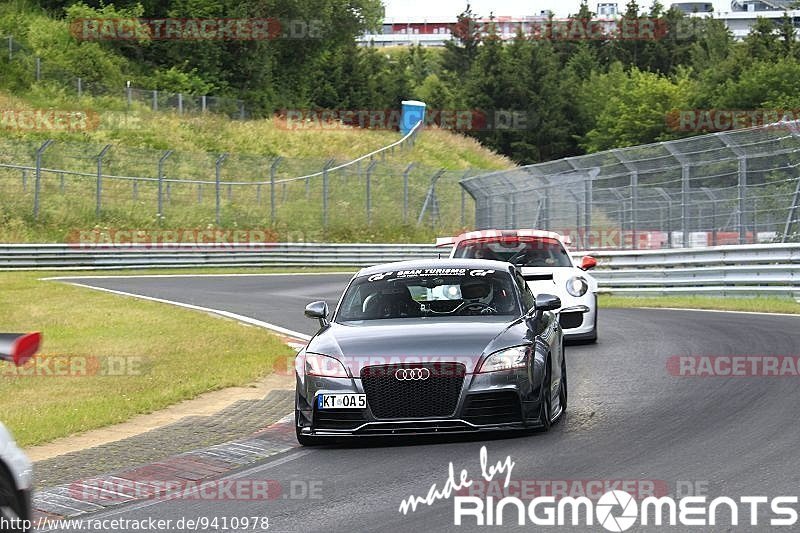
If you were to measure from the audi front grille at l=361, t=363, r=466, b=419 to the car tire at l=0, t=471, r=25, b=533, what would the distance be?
420cm

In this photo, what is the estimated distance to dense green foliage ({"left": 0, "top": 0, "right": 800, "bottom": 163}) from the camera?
69.8m

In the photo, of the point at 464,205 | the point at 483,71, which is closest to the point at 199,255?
the point at 464,205

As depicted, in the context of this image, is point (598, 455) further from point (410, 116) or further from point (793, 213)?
point (410, 116)

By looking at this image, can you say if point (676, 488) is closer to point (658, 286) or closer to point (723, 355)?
point (723, 355)

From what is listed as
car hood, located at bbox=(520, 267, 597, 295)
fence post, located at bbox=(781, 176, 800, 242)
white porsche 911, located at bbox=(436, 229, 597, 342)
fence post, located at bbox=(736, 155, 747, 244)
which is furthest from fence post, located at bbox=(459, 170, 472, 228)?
car hood, located at bbox=(520, 267, 597, 295)

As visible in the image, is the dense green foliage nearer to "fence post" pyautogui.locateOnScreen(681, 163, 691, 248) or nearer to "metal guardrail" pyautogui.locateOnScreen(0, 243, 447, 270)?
"metal guardrail" pyautogui.locateOnScreen(0, 243, 447, 270)

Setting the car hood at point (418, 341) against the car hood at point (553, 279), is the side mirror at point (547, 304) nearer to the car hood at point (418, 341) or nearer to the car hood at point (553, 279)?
the car hood at point (418, 341)

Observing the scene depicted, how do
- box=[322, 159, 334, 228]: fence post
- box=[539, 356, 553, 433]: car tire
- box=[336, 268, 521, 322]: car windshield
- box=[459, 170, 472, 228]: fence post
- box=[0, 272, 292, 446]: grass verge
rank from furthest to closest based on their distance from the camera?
box=[459, 170, 472, 228]: fence post < box=[322, 159, 334, 228]: fence post < box=[0, 272, 292, 446]: grass verge < box=[336, 268, 521, 322]: car windshield < box=[539, 356, 553, 433]: car tire

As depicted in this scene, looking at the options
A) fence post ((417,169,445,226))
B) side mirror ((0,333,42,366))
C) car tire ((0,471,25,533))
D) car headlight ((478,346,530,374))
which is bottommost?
fence post ((417,169,445,226))

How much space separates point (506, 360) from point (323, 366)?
1.24 m

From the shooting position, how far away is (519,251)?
54.6ft

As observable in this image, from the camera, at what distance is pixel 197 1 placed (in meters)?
71.1

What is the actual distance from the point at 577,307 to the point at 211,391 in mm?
4787

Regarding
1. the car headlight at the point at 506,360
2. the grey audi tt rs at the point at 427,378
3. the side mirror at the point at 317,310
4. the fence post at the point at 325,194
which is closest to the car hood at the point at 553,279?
the side mirror at the point at 317,310
